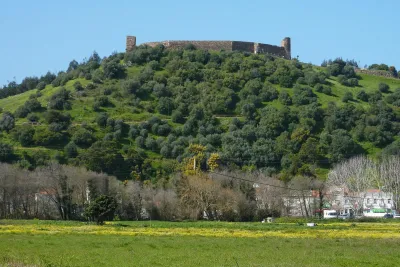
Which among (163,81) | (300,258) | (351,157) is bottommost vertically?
(300,258)

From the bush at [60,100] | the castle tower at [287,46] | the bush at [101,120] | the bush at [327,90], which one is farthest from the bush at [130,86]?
the castle tower at [287,46]

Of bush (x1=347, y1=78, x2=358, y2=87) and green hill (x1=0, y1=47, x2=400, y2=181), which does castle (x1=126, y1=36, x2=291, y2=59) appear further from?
bush (x1=347, y1=78, x2=358, y2=87)

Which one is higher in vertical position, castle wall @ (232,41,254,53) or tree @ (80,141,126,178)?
Answer: castle wall @ (232,41,254,53)

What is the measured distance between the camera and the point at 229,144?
117312 mm

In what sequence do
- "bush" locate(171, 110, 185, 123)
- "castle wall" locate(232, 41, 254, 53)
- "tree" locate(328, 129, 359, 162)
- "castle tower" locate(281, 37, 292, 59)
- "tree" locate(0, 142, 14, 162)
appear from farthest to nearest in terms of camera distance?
"castle tower" locate(281, 37, 292, 59) < "castle wall" locate(232, 41, 254, 53) < "bush" locate(171, 110, 185, 123) < "tree" locate(328, 129, 359, 162) < "tree" locate(0, 142, 14, 162)

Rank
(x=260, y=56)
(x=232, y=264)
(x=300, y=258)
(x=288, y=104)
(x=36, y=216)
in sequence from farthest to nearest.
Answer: (x=260, y=56) → (x=288, y=104) → (x=36, y=216) → (x=300, y=258) → (x=232, y=264)

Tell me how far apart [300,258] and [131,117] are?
317 ft

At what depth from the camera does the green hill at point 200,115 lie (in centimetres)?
11244

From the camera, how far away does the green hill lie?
112438mm

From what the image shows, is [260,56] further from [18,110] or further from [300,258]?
[300,258]

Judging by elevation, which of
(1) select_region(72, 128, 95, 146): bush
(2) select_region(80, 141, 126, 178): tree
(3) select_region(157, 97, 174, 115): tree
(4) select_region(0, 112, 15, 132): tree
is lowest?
(2) select_region(80, 141, 126, 178): tree

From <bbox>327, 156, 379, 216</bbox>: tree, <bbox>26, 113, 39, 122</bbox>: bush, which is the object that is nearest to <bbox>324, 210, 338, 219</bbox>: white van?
<bbox>327, 156, 379, 216</bbox>: tree

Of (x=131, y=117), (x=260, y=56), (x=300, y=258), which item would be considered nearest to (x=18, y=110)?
(x=131, y=117)

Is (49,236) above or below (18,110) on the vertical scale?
below
